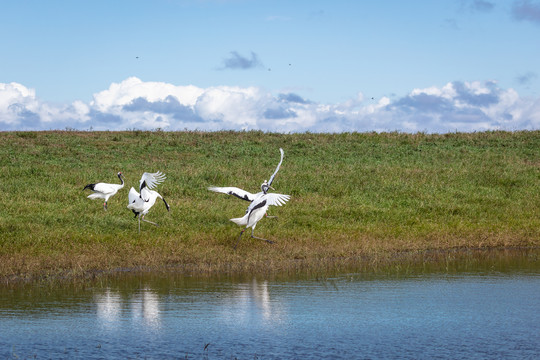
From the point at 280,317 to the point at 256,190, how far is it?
1624cm

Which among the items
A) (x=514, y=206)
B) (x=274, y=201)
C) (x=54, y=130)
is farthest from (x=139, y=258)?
(x=54, y=130)

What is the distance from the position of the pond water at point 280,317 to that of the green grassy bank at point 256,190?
2.09 meters

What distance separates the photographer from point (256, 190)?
28.2 m

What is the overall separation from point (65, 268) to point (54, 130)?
30.6m

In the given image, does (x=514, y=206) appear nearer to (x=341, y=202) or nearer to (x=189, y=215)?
(x=341, y=202)

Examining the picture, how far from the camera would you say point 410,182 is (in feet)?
99.1

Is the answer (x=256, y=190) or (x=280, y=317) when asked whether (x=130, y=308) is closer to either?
(x=280, y=317)

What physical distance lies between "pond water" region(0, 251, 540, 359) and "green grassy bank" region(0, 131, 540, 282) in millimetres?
2090

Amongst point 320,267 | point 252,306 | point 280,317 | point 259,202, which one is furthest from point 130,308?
point 320,267

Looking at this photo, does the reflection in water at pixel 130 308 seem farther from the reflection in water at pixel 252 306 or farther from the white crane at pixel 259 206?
the white crane at pixel 259 206

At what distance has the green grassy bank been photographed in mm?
17656

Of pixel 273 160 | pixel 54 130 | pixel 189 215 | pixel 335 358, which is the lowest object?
pixel 335 358

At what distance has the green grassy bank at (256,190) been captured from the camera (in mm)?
17656

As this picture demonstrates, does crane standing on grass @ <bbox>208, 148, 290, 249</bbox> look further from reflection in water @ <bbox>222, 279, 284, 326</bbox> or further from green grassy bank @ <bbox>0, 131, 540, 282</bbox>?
reflection in water @ <bbox>222, 279, 284, 326</bbox>
